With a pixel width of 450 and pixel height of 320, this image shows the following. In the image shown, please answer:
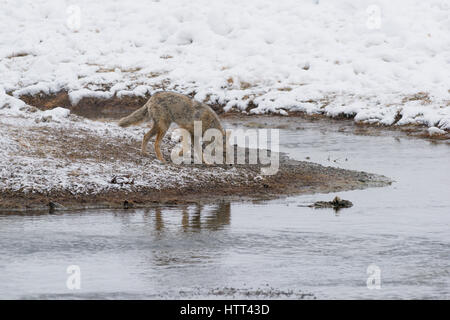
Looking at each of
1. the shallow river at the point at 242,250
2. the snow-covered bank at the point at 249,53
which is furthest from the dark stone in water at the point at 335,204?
the snow-covered bank at the point at 249,53

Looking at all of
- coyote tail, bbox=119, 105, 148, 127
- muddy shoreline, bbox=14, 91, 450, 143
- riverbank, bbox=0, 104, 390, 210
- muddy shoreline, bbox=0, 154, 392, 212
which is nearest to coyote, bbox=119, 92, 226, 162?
coyote tail, bbox=119, 105, 148, 127

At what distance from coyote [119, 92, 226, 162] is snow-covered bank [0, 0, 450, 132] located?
35.4 ft

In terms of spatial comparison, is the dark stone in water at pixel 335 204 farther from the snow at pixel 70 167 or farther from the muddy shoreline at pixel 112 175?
the snow at pixel 70 167

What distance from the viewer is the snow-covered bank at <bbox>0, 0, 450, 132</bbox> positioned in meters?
30.2

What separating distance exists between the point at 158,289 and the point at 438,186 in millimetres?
9674

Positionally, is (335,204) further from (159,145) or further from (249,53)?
(249,53)

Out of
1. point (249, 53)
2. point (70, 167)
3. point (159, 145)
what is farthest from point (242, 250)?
point (249, 53)

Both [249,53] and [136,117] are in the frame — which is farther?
[249,53]

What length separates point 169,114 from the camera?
18.0 meters

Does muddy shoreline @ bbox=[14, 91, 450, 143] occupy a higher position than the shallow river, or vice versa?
muddy shoreline @ bbox=[14, 91, 450, 143]

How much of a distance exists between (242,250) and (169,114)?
6.97m

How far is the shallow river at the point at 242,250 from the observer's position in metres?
9.48

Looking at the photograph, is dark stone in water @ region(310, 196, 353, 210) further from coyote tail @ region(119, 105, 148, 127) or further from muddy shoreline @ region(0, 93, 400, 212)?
coyote tail @ region(119, 105, 148, 127)

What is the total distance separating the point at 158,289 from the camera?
9.40 meters
